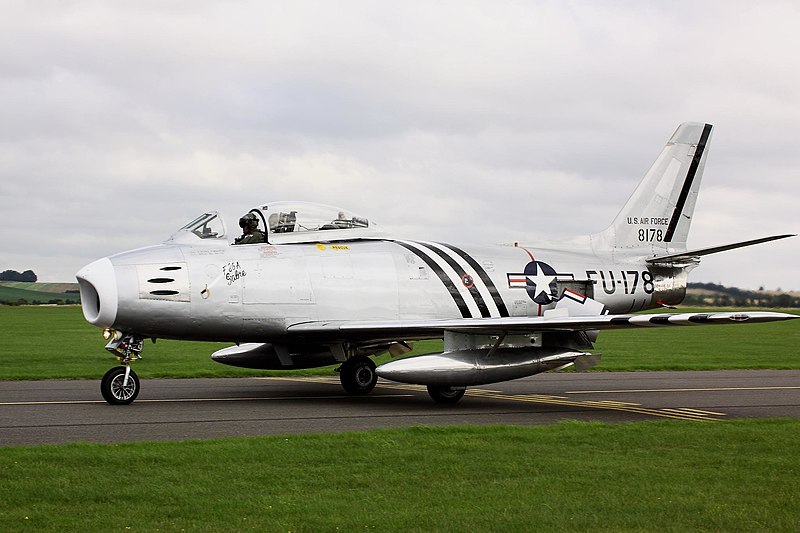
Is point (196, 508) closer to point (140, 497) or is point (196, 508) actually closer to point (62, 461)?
point (140, 497)

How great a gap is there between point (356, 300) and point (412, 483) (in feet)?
27.6

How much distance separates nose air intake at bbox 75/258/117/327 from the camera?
14219mm

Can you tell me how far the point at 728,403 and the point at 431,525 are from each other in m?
10.6

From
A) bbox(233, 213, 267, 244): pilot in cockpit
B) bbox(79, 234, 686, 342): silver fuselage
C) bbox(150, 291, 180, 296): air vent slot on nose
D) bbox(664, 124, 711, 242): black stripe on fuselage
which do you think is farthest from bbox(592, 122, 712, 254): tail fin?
bbox(150, 291, 180, 296): air vent slot on nose

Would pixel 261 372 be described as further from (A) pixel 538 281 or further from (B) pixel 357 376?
(A) pixel 538 281

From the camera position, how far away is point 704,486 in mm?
8148

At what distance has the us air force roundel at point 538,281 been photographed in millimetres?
18359

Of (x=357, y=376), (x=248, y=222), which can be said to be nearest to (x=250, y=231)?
(x=248, y=222)

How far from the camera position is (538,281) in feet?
61.1

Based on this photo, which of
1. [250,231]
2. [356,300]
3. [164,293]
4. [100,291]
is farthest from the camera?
[356,300]

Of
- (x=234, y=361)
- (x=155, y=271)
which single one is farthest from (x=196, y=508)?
(x=234, y=361)

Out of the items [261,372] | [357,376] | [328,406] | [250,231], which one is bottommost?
[328,406]

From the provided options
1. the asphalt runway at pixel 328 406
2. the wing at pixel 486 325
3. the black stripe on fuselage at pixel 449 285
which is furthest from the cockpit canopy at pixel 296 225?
Result: the asphalt runway at pixel 328 406

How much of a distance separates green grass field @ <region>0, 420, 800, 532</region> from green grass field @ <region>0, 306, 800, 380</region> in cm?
1196
